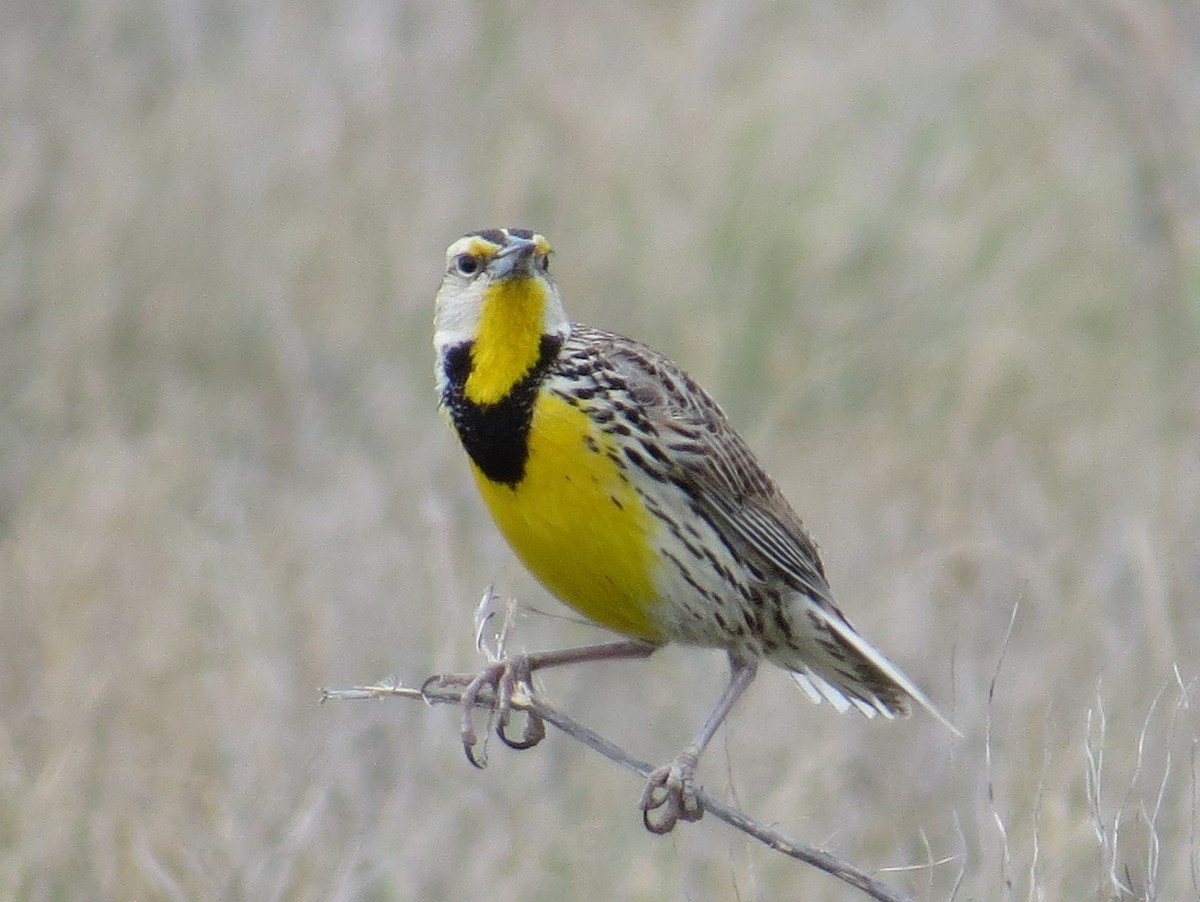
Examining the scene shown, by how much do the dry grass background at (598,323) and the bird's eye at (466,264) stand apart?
868 millimetres

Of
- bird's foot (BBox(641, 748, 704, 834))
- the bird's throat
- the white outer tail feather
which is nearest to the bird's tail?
the white outer tail feather

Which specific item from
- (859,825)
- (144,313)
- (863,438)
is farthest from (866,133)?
(859,825)

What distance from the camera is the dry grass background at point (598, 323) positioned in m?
4.29

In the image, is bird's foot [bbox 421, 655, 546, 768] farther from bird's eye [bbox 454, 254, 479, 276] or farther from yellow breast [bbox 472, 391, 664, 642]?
bird's eye [bbox 454, 254, 479, 276]

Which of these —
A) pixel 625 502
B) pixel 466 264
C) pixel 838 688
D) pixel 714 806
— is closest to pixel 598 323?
pixel 838 688

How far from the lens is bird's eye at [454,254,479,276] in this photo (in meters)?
3.84

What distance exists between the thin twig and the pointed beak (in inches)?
28.7

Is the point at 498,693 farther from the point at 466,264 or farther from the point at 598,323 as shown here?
the point at 598,323

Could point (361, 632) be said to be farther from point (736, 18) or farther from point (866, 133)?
point (736, 18)

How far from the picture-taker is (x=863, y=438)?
20.6ft

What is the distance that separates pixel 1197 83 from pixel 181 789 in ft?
12.7

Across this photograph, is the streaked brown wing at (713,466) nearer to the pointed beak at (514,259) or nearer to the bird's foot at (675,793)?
the pointed beak at (514,259)

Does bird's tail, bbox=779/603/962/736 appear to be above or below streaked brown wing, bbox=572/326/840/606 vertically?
below

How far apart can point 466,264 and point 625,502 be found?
0.45 meters
